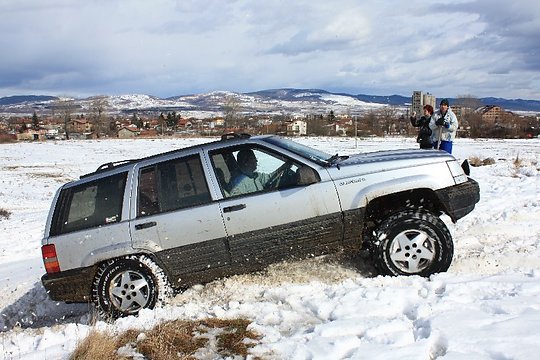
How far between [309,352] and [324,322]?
2.09 ft

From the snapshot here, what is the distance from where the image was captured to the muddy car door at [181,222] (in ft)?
16.3

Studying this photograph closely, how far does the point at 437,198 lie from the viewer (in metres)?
5.12

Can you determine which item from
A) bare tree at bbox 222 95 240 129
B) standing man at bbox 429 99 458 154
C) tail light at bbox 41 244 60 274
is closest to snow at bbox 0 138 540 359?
tail light at bbox 41 244 60 274

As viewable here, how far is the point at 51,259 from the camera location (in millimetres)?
5164

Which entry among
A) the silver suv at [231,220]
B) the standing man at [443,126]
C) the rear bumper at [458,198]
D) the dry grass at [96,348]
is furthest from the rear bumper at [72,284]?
the standing man at [443,126]

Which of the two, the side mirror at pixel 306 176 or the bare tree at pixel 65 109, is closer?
the side mirror at pixel 306 176

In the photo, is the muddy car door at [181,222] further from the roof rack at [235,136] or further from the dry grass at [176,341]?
the dry grass at [176,341]

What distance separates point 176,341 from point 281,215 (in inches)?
65.3

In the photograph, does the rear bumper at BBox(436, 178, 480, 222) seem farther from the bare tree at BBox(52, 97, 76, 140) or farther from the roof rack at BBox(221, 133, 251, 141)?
the bare tree at BBox(52, 97, 76, 140)

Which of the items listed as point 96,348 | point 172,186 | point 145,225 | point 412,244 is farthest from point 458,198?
point 96,348

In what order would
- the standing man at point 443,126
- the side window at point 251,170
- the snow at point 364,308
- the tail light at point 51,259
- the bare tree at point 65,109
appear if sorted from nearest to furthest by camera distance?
the snow at point 364,308
the side window at point 251,170
the tail light at point 51,259
the standing man at point 443,126
the bare tree at point 65,109

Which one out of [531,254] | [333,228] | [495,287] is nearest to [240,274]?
[333,228]

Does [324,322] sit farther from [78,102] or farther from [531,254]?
[78,102]

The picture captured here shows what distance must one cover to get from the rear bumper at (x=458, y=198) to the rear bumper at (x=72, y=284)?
153 inches
